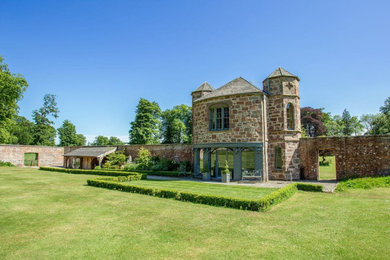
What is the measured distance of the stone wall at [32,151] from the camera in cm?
3158

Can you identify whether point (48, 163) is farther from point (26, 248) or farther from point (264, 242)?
point (264, 242)

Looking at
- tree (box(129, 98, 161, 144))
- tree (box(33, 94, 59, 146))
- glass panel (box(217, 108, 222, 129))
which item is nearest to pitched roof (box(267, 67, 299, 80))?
glass panel (box(217, 108, 222, 129))

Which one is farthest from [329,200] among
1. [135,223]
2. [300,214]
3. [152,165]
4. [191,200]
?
[152,165]

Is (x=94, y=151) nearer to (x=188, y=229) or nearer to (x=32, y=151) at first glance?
(x=32, y=151)

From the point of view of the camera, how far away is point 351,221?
23.7ft

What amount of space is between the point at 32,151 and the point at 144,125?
17.7m

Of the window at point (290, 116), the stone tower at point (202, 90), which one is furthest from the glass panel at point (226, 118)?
the window at point (290, 116)

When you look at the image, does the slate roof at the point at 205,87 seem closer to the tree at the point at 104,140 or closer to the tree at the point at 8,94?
the tree at the point at 8,94

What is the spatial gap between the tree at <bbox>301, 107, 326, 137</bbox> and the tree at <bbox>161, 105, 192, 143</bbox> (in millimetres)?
23330

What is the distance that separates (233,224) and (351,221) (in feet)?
12.6

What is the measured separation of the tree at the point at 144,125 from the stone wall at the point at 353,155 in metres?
29.7

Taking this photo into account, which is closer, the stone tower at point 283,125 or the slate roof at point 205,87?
the stone tower at point 283,125

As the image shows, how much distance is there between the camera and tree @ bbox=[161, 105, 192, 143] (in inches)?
1805

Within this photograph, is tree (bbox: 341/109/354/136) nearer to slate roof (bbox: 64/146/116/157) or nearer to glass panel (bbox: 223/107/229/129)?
glass panel (bbox: 223/107/229/129)
